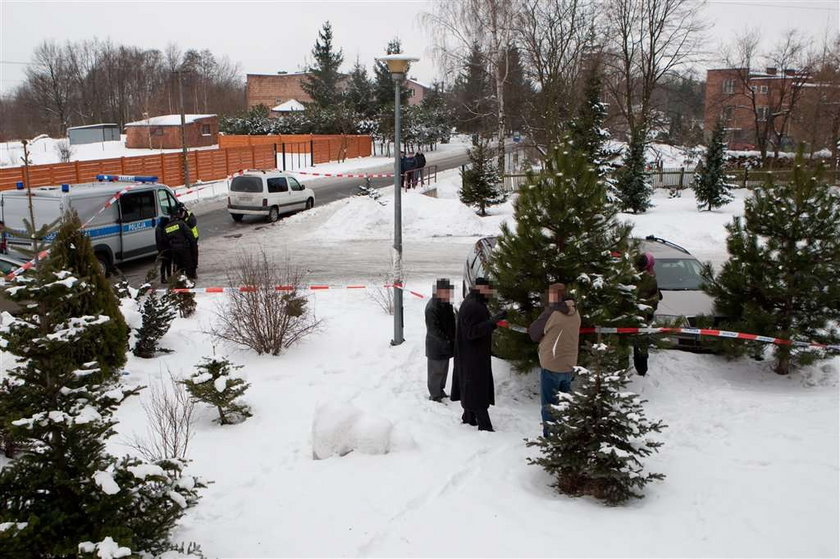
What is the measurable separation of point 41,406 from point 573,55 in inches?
1280

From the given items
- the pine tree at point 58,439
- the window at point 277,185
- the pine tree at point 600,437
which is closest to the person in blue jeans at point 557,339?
A: the pine tree at point 600,437

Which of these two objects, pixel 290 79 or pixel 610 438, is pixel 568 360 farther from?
pixel 290 79

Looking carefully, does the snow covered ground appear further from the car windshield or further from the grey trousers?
the car windshield

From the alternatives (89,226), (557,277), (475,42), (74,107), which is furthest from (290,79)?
(557,277)

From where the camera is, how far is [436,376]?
320 inches

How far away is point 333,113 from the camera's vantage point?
51.2 metres

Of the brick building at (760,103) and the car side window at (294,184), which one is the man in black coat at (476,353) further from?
the brick building at (760,103)

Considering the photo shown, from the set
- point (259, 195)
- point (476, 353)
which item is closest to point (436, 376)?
point (476, 353)

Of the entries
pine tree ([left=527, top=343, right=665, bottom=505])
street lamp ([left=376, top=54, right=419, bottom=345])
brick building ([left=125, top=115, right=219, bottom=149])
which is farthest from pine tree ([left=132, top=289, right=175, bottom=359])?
brick building ([left=125, top=115, right=219, bottom=149])

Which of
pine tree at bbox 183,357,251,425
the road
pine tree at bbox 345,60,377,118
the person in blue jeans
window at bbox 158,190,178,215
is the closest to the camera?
the person in blue jeans

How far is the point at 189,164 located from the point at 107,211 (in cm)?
1900

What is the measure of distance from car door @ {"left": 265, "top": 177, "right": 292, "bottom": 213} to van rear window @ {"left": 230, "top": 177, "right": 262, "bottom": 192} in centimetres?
35

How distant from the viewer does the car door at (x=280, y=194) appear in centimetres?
2437

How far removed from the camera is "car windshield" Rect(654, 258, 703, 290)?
1140cm
